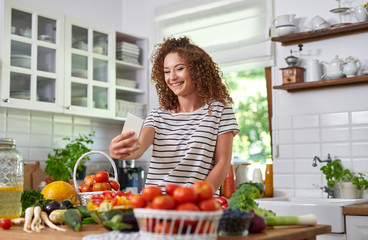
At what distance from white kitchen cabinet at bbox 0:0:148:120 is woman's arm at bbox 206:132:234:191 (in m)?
1.95

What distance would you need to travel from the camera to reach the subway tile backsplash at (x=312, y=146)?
3.34 metres

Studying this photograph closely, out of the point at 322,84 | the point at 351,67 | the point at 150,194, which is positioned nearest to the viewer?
the point at 150,194

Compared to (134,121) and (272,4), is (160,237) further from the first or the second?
(272,4)

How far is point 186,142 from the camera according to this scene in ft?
6.59

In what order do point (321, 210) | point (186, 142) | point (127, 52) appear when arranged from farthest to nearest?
1. point (127, 52)
2. point (321, 210)
3. point (186, 142)

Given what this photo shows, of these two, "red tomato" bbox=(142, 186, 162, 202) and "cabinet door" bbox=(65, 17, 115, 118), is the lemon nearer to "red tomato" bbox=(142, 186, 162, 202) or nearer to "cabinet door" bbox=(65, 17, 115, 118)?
"red tomato" bbox=(142, 186, 162, 202)

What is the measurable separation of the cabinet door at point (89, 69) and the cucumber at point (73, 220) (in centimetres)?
227

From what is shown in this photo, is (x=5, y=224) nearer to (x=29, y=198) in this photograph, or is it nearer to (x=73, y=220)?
(x=73, y=220)

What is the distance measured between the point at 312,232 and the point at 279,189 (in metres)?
2.16

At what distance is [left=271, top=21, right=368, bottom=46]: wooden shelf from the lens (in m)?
3.30

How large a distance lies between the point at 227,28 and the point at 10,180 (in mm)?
2722

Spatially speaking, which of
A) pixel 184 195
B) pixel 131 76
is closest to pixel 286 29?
pixel 131 76

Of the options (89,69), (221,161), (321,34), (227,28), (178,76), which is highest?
(227,28)

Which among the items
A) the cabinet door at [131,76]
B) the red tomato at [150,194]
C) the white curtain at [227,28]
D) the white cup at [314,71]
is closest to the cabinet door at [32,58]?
the cabinet door at [131,76]
